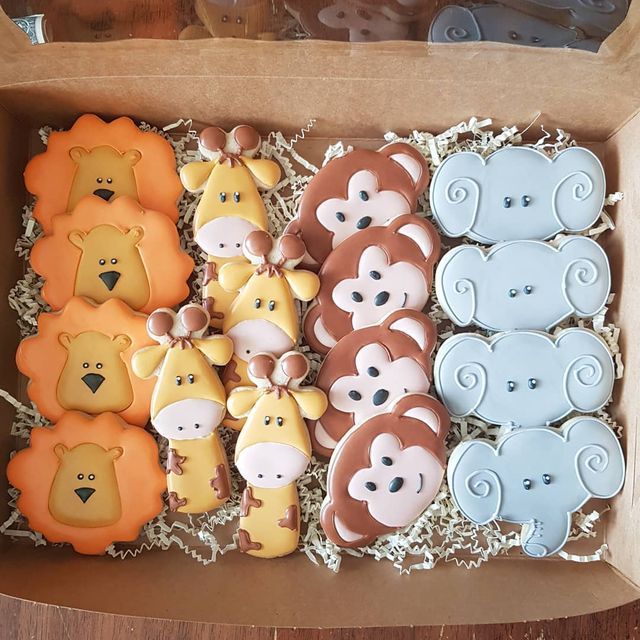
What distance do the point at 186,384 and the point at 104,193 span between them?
1.02 feet

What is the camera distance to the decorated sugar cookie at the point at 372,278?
934 mm

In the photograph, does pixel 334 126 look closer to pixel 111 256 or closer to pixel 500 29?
pixel 500 29

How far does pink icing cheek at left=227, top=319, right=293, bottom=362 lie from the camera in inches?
35.7

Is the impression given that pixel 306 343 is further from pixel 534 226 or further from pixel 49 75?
pixel 49 75

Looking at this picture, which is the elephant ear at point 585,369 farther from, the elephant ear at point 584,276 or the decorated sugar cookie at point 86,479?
the decorated sugar cookie at point 86,479

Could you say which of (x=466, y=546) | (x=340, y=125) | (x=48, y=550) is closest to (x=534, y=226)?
(x=340, y=125)

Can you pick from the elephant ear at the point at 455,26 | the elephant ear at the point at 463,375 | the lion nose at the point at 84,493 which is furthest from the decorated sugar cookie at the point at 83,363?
the elephant ear at the point at 455,26

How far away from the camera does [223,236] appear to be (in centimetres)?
95

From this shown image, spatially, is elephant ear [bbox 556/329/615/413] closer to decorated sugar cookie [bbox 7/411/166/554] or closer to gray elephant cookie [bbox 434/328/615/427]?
gray elephant cookie [bbox 434/328/615/427]

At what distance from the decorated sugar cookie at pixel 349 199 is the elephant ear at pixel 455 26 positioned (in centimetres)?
16

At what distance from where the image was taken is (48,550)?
95 cm

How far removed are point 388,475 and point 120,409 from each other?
377 mm

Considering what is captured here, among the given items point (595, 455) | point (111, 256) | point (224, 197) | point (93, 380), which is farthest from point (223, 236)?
point (595, 455)

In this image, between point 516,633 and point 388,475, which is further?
point 516,633
